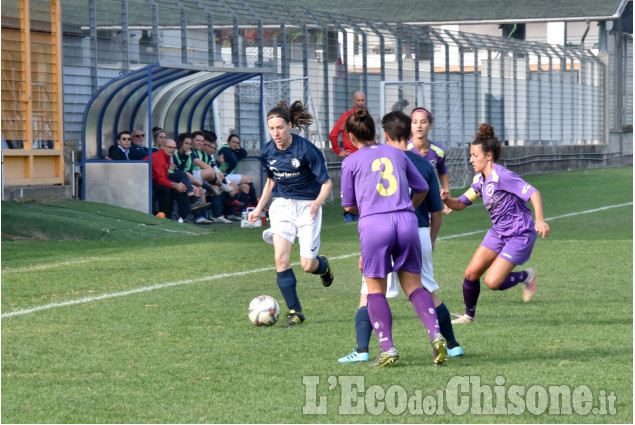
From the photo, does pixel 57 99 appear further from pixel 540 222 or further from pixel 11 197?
pixel 540 222

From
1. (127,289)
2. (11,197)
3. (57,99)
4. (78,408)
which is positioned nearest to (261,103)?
(57,99)

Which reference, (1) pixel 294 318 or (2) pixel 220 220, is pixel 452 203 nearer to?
(1) pixel 294 318

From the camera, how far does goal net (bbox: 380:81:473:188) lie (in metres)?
28.7

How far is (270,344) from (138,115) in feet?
43.5

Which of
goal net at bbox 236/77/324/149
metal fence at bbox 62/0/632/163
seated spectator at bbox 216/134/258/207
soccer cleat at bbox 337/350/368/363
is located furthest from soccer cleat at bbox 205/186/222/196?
soccer cleat at bbox 337/350/368/363

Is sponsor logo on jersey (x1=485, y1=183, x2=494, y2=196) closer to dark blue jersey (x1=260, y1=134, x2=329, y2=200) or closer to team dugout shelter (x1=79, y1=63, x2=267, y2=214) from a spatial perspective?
dark blue jersey (x1=260, y1=134, x2=329, y2=200)

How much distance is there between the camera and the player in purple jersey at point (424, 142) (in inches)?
341

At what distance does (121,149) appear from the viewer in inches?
717

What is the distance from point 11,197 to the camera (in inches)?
650

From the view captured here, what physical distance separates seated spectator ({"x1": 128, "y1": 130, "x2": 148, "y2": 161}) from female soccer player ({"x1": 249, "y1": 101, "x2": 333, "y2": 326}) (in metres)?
9.67

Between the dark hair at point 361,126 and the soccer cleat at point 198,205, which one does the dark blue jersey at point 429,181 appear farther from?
the soccer cleat at point 198,205

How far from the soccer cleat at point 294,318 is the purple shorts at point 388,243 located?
6.25 feet

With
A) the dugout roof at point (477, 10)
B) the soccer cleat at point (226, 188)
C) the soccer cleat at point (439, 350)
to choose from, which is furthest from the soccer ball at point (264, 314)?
the dugout roof at point (477, 10)

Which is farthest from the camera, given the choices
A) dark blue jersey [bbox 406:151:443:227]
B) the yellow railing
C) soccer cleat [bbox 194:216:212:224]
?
soccer cleat [bbox 194:216:212:224]
